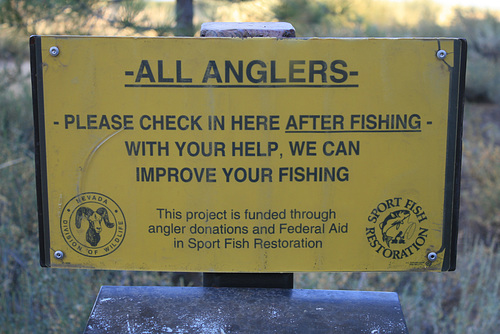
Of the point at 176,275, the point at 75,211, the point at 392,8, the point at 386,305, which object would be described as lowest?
the point at 176,275

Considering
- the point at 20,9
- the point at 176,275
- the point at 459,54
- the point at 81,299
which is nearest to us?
the point at 459,54

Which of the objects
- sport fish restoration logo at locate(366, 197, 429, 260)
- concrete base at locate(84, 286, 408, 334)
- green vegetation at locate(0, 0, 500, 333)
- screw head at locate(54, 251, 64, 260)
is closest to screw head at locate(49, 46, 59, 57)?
screw head at locate(54, 251, 64, 260)

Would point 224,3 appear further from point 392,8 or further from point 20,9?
point 392,8

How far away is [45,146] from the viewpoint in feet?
4.28

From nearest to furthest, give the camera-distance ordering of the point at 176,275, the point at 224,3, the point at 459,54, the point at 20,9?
the point at 459,54, the point at 176,275, the point at 20,9, the point at 224,3

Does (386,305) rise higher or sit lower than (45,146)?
lower

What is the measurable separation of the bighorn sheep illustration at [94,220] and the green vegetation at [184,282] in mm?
855

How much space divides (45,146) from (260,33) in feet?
2.00

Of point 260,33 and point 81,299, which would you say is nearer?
point 260,33

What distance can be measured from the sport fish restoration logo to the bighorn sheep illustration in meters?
0.67

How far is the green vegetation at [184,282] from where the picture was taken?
2318mm

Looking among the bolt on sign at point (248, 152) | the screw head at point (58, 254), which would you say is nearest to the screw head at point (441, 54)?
the bolt on sign at point (248, 152)

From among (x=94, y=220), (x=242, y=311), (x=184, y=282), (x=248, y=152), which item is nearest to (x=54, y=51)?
(x=94, y=220)

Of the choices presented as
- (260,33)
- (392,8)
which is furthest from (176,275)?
(392,8)
